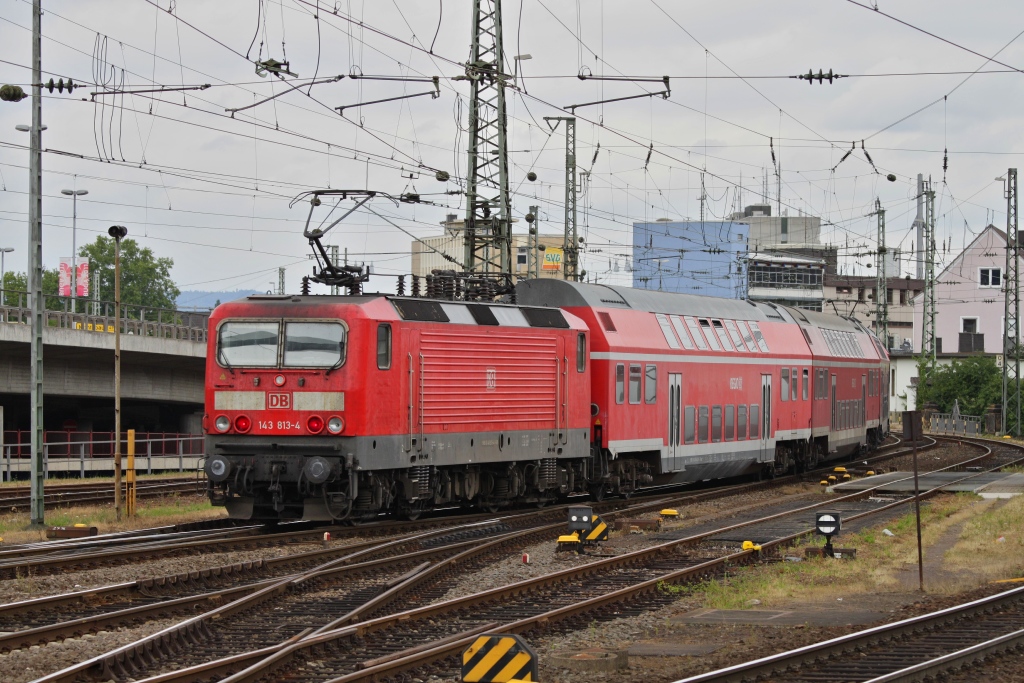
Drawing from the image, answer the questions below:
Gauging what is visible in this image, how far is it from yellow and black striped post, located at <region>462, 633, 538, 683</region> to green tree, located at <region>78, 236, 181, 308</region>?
103862 millimetres

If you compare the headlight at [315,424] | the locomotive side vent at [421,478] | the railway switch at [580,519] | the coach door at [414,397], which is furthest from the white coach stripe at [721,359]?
the headlight at [315,424]

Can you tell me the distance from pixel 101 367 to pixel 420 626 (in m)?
40.5

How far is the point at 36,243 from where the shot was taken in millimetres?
22703

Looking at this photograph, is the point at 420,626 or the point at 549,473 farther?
the point at 549,473

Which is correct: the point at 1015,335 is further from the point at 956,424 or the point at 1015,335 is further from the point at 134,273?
the point at 134,273

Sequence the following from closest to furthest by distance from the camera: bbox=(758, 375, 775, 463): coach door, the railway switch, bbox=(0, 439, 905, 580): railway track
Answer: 1. bbox=(0, 439, 905, 580): railway track
2. the railway switch
3. bbox=(758, 375, 775, 463): coach door

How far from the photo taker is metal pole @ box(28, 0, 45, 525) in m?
22.6

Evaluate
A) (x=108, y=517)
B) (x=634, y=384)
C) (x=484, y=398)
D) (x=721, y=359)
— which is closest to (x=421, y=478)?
(x=484, y=398)

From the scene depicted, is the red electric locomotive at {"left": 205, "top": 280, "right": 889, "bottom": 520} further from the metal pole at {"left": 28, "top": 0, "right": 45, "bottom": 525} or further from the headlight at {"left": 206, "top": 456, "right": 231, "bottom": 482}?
the metal pole at {"left": 28, "top": 0, "right": 45, "bottom": 525}

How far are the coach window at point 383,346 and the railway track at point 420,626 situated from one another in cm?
499

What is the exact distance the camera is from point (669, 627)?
13.6 m

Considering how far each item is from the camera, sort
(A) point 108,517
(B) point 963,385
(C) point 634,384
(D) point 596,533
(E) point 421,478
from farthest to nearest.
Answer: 1. (B) point 963,385
2. (C) point 634,384
3. (A) point 108,517
4. (E) point 421,478
5. (D) point 596,533

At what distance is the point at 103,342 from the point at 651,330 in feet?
84.9

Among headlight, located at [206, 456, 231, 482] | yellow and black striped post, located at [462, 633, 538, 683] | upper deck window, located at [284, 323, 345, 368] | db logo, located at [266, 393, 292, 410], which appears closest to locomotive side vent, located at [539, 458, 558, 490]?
upper deck window, located at [284, 323, 345, 368]
